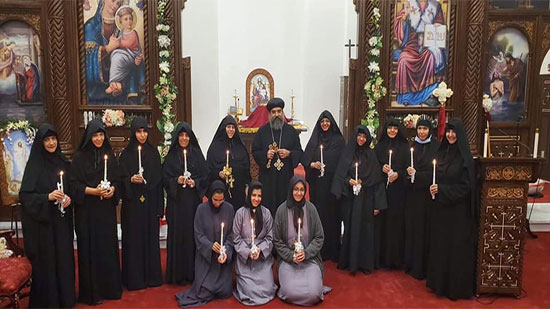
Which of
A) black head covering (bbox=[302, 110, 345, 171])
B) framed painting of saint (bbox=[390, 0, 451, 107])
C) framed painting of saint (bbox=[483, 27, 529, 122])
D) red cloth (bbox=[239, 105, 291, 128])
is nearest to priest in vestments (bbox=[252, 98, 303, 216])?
black head covering (bbox=[302, 110, 345, 171])

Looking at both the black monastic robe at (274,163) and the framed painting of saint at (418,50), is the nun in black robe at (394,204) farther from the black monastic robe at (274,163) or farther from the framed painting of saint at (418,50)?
the framed painting of saint at (418,50)

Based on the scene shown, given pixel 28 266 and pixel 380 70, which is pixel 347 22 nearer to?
pixel 380 70

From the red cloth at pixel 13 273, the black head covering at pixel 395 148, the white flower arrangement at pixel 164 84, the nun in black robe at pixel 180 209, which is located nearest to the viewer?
the red cloth at pixel 13 273

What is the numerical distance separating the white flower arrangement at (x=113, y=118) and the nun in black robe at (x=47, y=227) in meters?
4.31

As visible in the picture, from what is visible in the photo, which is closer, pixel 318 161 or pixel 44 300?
pixel 44 300

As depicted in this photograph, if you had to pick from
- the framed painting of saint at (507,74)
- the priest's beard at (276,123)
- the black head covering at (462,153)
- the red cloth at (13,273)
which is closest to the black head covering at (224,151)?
the priest's beard at (276,123)

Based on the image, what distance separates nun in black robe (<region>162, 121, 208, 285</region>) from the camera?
602cm

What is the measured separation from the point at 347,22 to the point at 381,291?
32.9ft

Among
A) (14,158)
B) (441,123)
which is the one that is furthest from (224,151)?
(441,123)

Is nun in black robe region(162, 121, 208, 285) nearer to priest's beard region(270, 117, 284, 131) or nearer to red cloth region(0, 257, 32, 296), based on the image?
priest's beard region(270, 117, 284, 131)

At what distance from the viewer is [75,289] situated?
5.45m

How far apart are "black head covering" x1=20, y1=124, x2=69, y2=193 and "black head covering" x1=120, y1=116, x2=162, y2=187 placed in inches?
34.3

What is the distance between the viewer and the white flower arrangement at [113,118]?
30.6 ft

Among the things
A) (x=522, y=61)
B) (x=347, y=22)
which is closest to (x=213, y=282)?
(x=522, y=61)
